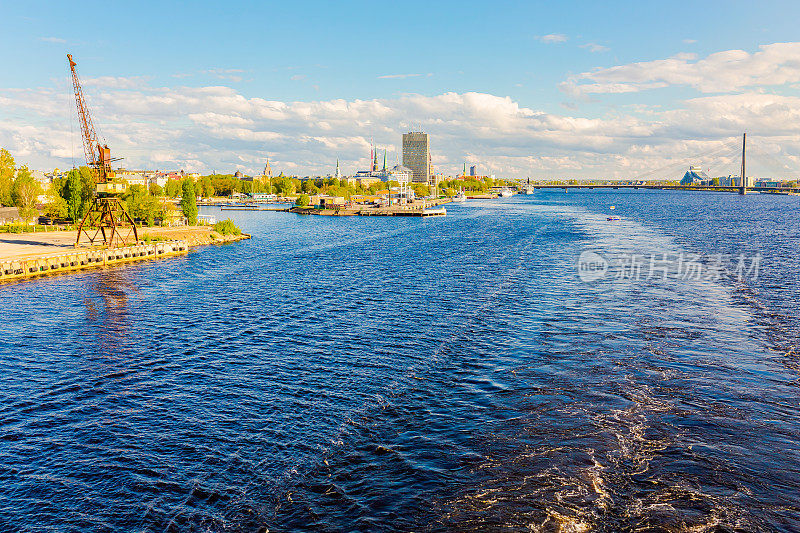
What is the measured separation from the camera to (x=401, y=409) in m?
30.1

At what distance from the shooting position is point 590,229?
147 meters

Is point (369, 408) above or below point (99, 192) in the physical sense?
below

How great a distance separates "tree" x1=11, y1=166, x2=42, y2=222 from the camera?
125 meters

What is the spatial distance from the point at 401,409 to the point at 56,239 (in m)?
97.2

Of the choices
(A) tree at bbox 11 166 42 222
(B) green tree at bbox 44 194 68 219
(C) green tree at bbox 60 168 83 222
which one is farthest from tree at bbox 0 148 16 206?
(C) green tree at bbox 60 168 83 222

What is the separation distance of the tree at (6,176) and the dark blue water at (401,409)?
101921mm

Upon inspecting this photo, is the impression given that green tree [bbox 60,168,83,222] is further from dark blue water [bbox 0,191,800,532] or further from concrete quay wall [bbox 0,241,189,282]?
dark blue water [bbox 0,191,800,532]

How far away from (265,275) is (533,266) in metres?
41.1

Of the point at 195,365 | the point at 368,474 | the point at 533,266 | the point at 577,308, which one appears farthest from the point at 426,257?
the point at 368,474

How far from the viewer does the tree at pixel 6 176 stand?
461 ft

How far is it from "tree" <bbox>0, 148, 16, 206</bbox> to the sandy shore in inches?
1611

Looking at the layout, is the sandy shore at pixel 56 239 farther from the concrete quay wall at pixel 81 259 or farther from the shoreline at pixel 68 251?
the concrete quay wall at pixel 81 259

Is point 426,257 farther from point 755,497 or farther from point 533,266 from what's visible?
point 755,497

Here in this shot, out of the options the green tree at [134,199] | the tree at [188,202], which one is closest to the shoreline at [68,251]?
the green tree at [134,199]
